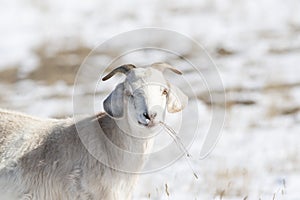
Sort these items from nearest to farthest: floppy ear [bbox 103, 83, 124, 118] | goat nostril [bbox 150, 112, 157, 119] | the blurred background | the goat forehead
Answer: goat nostril [bbox 150, 112, 157, 119] → the goat forehead → floppy ear [bbox 103, 83, 124, 118] → the blurred background

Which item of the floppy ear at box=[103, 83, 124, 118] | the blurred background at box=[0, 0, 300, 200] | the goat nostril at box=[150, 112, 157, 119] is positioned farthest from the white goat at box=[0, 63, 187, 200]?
the blurred background at box=[0, 0, 300, 200]

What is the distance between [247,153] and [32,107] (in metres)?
5.35

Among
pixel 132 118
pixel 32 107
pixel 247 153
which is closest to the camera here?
pixel 132 118

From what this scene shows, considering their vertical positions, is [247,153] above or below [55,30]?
below

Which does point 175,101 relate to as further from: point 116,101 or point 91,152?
point 91,152

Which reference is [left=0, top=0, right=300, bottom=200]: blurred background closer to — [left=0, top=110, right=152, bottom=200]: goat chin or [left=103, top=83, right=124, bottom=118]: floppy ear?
[left=0, top=110, right=152, bottom=200]: goat chin

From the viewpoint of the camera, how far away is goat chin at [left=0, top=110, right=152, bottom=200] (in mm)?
6176

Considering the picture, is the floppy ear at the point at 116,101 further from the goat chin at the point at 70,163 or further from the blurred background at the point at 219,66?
the blurred background at the point at 219,66

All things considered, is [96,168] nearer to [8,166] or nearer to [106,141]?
[106,141]

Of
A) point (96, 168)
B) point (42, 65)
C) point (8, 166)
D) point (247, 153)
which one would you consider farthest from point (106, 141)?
point (42, 65)

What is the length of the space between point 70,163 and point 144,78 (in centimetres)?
107

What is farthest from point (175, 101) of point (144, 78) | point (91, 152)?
point (91, 152)

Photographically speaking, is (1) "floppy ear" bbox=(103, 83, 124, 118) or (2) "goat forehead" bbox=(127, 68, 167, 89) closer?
(2) "goat forehead" bbox=(127, 68, 167, 89)

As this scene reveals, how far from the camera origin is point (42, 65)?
1780cm
